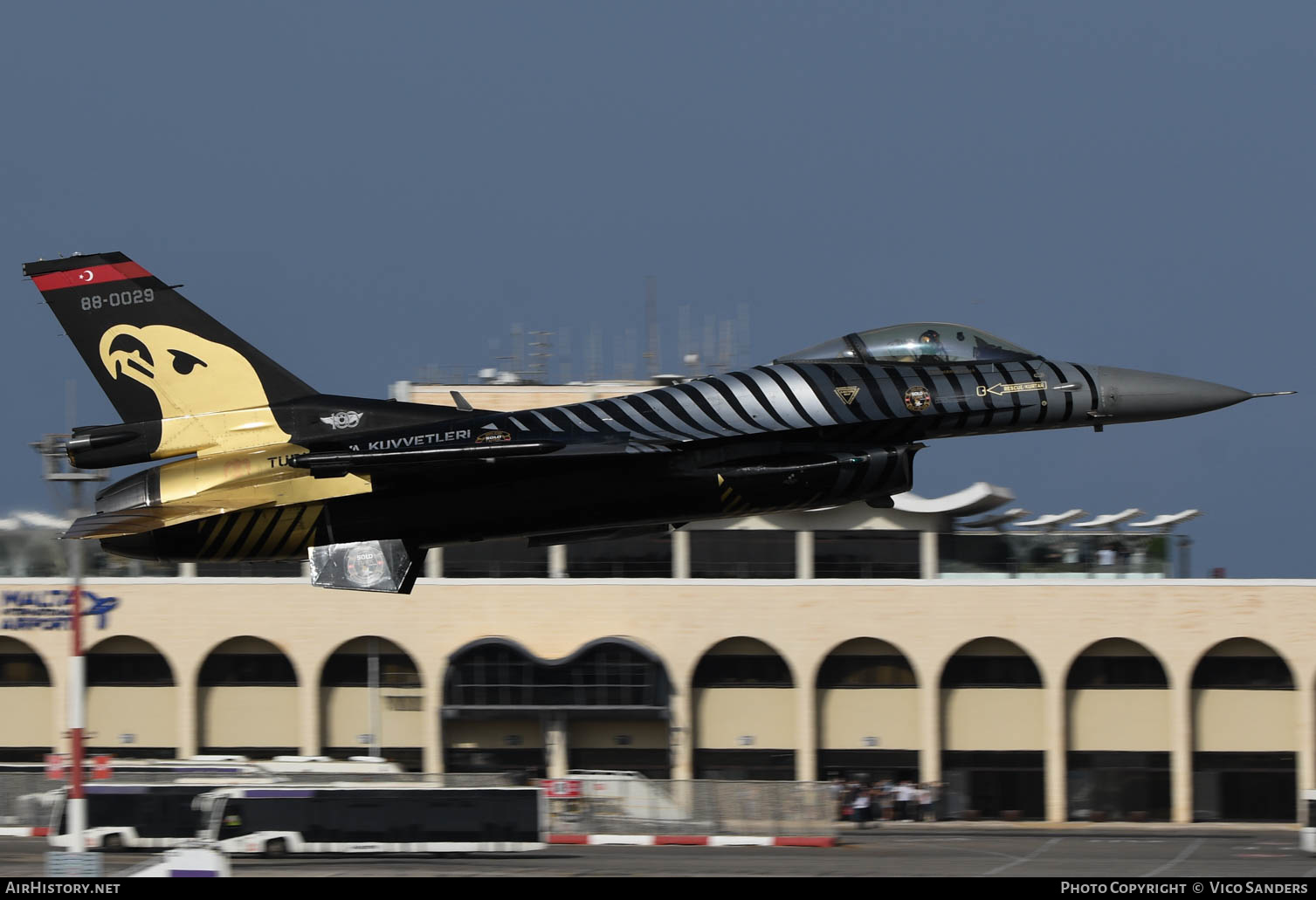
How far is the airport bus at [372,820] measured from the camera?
1633 inches

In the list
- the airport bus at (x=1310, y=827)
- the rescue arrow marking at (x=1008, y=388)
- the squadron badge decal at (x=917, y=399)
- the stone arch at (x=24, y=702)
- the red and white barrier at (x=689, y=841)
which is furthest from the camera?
the stone arch at (x=24, y=702)

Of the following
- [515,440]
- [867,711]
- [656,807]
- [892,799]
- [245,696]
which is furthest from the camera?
[245,696]

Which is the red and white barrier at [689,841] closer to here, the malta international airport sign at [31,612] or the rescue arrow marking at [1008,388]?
the rescue arrow marking at [1008,388]

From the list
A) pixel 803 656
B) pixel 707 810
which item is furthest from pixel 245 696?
pixel 707 810

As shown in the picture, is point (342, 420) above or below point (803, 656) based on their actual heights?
above

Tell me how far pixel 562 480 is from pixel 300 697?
37.0m

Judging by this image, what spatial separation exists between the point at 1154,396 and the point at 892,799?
3213cm

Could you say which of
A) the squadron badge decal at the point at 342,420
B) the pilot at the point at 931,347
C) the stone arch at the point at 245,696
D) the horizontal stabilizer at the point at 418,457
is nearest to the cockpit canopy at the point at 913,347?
the pilot at the point at 931,347

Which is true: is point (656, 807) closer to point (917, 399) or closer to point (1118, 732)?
point (1118, 732)

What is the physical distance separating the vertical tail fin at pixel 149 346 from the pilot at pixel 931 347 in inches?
402

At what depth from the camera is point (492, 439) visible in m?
26.7

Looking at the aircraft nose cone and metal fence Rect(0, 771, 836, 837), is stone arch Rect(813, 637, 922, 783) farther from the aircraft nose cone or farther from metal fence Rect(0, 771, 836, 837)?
the aircraft nose cone
